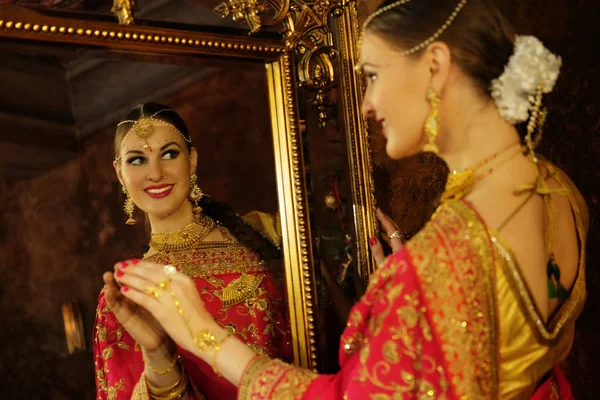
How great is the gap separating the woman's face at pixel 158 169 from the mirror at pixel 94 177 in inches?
1.1

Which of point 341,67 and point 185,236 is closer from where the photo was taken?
point 185,236

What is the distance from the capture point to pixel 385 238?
1873mm

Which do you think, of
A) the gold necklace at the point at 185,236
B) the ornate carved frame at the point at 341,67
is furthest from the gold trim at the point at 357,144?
the gold necklace at the point at 185,236

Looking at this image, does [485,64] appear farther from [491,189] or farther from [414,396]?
[414,396]

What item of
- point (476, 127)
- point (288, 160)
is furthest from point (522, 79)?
point (288, 160)

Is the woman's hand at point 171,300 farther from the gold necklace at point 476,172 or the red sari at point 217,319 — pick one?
the gold necklace at point 476,172

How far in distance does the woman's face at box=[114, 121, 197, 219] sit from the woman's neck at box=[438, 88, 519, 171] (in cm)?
54

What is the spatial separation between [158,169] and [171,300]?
0.28m

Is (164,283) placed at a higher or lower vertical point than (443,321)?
higher

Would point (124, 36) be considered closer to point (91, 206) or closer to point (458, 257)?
point (91, 206)

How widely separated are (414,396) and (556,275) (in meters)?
0.34

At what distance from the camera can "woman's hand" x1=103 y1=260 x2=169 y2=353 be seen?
1481mm

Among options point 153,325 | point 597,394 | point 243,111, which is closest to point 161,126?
point 243,111

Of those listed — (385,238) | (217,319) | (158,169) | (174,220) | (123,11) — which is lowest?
(217,319)
